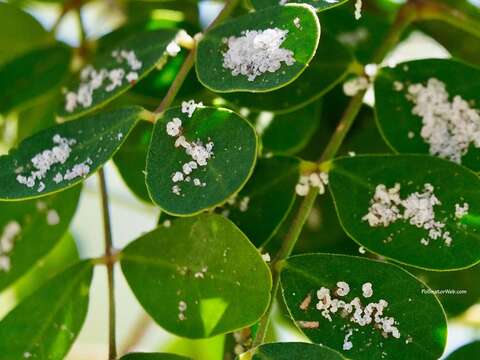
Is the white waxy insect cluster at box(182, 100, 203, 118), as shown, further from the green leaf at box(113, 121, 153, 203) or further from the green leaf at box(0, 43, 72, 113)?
the green leaf at box(0, 43, 72, 113)

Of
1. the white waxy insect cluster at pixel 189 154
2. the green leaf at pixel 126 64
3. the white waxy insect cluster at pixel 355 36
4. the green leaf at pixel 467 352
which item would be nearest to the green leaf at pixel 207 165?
the white waxy insect cluster at pixel 189 154

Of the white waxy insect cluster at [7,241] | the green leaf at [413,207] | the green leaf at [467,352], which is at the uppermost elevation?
the green leaf at [413,207]

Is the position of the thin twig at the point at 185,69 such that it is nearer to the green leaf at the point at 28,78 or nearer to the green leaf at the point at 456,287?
the green leaf at the point at 28,78

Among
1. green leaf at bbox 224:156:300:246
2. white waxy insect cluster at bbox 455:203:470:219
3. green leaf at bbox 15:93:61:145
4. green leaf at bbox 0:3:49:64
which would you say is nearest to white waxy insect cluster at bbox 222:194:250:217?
green leaf at bbox 224:156:300:246

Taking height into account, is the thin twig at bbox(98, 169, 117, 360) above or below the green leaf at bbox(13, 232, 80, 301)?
above

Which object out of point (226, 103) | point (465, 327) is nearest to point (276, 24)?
point (226, 103)

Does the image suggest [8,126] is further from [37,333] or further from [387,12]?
[387,12]
